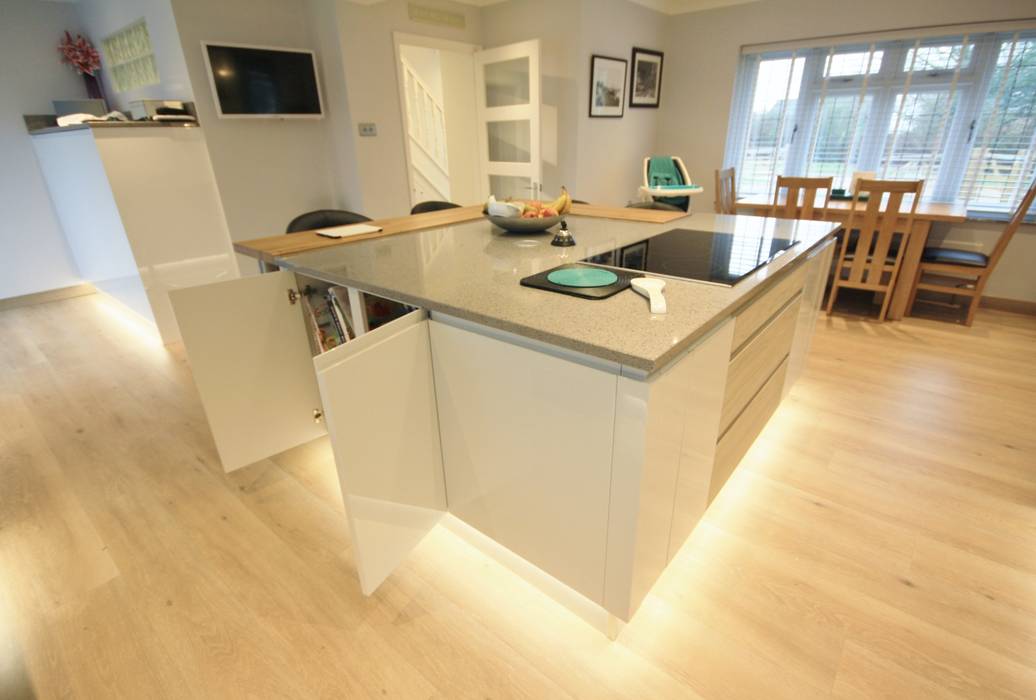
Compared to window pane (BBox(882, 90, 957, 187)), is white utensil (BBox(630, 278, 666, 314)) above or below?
below

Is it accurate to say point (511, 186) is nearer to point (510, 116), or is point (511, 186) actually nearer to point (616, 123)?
point (510, 116)

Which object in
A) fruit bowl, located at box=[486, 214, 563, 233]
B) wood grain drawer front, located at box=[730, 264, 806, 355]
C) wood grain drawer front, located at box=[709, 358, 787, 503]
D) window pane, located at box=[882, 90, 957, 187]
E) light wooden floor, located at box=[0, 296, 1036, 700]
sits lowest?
light wooden floor, located at box=[0, 296, 1036, 700]

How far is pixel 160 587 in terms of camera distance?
1478mm

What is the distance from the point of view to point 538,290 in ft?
3.87

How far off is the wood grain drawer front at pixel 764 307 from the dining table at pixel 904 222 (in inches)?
78.6

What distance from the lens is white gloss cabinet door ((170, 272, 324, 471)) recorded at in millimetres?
1567

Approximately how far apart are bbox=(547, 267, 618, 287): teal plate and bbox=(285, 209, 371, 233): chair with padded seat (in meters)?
1.38

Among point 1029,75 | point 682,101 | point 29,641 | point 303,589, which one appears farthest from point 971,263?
point 29,641

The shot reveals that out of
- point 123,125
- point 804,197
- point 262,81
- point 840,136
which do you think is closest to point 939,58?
point 840,136

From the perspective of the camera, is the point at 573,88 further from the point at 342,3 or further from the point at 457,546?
the point at 457,546

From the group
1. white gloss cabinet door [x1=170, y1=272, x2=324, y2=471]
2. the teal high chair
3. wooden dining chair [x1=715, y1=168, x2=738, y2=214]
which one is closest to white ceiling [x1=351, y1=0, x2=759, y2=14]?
the teal high chair

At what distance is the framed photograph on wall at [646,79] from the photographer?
4539 mm

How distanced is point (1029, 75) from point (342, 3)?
4.84 m

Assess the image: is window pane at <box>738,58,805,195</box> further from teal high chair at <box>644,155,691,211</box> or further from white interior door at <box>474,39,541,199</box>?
white interior door at <box>474,39,541,199</box>
